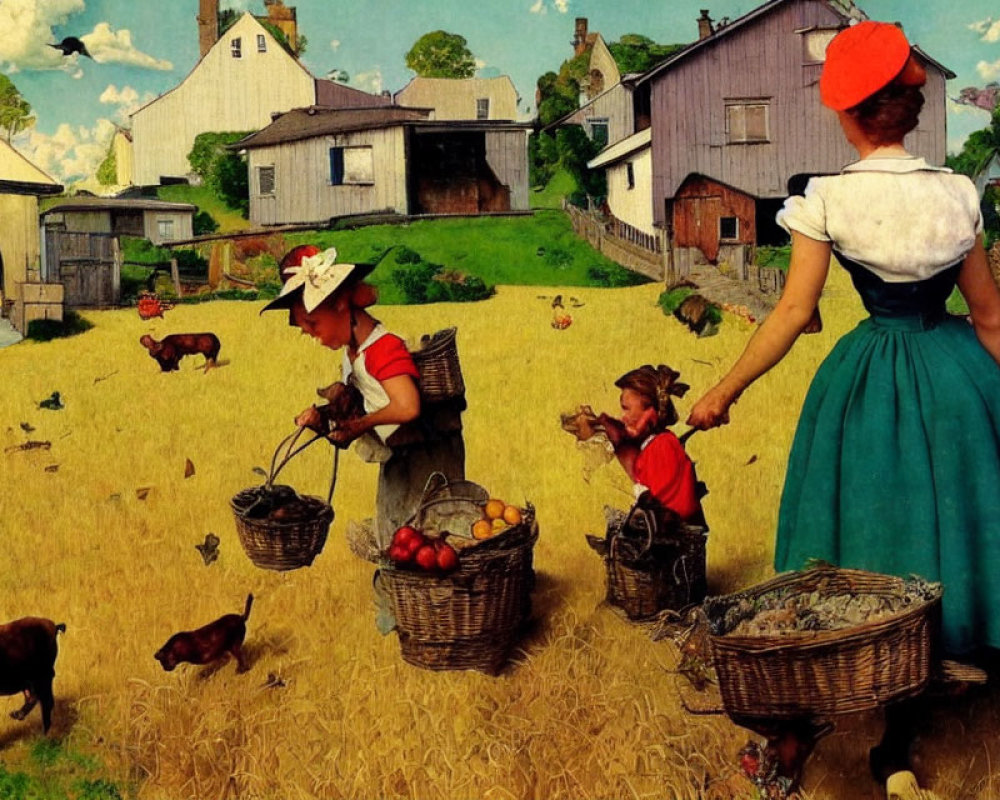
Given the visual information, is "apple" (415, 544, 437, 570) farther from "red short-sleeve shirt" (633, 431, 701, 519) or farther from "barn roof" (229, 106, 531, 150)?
"barn roof" (229, 106, 531, 150)

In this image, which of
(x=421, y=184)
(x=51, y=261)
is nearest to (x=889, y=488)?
(x=421, y=184)

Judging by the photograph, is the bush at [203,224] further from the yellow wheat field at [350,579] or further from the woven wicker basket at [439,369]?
the woven wicker basket at [439,369]

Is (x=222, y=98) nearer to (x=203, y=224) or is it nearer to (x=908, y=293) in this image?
(x=203, y=224)

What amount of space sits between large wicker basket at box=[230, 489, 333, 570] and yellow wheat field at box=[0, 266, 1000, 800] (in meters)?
0.37

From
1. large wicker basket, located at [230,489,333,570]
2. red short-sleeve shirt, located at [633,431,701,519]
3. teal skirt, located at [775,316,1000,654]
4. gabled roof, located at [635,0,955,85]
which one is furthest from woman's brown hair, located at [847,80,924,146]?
gabled roof, located at [635,0,955,85]

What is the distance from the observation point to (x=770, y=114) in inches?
213

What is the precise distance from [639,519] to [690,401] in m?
1.60

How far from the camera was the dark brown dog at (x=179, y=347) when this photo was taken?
213 inches

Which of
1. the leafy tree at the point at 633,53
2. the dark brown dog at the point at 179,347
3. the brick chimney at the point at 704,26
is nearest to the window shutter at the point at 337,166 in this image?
the dark brown dog at the point at 179,347

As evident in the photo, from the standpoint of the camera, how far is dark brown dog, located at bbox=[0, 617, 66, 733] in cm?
336

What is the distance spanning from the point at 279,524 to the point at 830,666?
1715 millimetres

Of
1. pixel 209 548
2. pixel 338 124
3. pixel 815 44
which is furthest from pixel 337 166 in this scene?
pixel 209 548

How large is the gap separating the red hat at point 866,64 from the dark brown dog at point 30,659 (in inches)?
95.6

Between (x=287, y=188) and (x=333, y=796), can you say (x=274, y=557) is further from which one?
(x=287, y=188)
